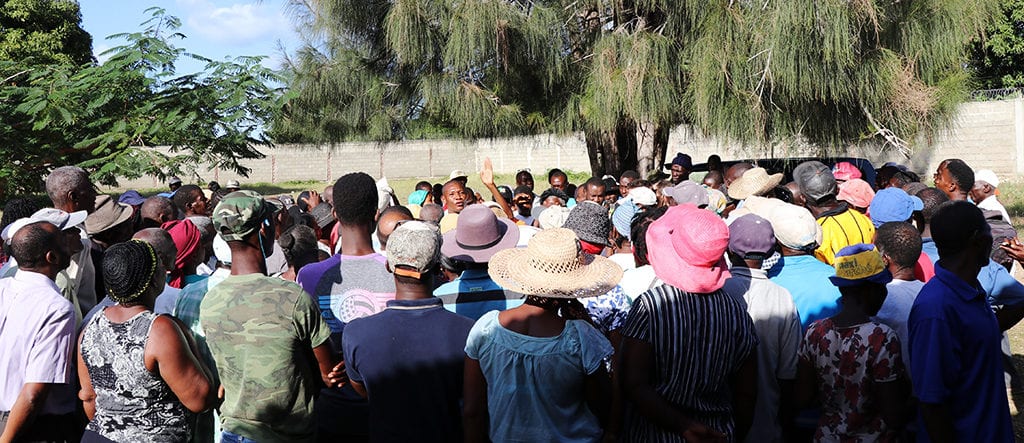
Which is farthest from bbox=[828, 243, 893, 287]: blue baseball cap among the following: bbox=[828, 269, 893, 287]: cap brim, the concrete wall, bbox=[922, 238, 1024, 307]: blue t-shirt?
the concrete wall

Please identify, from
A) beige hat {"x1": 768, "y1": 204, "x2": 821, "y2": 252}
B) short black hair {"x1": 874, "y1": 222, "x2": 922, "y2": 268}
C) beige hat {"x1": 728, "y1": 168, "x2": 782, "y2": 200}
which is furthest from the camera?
beige hat {"x1": 728, "y1": 168, "x2": 782, "y2": 200}

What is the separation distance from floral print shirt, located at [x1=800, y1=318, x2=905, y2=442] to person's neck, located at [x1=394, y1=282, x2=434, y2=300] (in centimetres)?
145

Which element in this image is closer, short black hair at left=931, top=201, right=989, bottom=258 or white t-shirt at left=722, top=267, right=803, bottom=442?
short black hair at left=931, top=201, right=989, bottom=258

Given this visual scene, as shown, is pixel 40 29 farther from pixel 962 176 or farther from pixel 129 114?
pixel 962 176

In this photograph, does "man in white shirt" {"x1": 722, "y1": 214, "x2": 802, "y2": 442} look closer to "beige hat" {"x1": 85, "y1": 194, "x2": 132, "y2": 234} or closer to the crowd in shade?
the crowd in shade

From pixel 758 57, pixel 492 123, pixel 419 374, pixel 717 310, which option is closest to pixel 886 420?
pixel 717 310

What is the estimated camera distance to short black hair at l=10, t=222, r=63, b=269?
3.08 m

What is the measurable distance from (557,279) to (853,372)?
3.82ft

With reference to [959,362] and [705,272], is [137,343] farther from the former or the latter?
[959,362]

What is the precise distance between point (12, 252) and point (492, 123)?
20.3 ft

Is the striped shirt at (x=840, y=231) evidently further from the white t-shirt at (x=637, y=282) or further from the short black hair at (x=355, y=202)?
the short black hair at (x=355, y=202)

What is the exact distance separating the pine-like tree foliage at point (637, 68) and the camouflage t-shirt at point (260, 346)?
17.1ft

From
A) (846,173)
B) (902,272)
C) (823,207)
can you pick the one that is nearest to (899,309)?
(902,272)

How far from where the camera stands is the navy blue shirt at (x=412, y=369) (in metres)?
2.70
